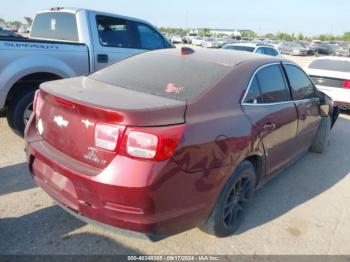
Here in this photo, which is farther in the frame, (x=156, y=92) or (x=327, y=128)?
(x=327, y=128)

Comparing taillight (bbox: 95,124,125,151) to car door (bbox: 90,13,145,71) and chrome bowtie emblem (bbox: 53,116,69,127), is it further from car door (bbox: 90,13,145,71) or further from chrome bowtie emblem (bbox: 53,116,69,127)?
car door (bbox: 90,13,145,71)

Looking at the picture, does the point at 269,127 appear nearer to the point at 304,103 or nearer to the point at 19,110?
the point at 304,103

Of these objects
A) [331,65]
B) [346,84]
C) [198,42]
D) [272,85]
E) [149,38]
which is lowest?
[198,42]

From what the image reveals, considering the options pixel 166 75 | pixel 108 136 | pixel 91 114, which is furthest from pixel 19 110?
pixel 108 136

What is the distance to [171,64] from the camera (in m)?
3.14

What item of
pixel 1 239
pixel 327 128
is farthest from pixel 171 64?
pixel 327 128

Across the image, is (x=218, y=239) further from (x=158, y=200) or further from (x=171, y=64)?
(x=171, y=64)

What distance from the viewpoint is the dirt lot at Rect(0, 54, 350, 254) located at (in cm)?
270

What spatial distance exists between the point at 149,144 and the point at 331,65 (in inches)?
302

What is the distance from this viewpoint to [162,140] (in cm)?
210

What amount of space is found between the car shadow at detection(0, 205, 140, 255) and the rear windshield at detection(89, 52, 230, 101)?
1309mm

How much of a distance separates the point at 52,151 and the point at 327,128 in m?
4.27

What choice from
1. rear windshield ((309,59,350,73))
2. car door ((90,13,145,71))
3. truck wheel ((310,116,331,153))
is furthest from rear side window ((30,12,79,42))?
rear windshield ((309,59,350,73))

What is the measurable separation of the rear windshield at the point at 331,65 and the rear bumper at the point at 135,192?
270 inches
